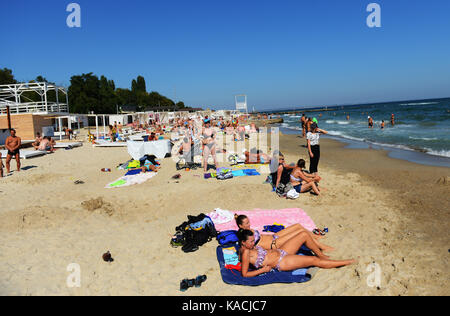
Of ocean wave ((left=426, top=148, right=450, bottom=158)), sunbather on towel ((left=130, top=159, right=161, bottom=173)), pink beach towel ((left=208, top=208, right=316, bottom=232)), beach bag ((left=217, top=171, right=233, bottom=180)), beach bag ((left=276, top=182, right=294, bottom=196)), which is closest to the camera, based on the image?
pink beach towel ((left=208, top=208, right=316, bottom=232))

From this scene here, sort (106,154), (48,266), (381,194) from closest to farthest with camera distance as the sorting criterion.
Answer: (48,266) < (381,194) < (106,154)

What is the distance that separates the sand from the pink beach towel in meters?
0.25

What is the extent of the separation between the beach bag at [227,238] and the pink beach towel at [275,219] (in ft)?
1.13

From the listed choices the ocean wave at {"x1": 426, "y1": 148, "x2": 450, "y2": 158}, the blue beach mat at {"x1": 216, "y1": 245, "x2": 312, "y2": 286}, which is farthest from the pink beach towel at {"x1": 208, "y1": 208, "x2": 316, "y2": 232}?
the ocean wave at {"x1": 426, "y1": 148, "x2": 450, "y2": 158}

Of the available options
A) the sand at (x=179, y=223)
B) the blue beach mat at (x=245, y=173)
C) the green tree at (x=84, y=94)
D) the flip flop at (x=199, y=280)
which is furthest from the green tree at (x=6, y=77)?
the flip flop at (x=199, y=280)

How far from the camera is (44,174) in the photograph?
31.7ft

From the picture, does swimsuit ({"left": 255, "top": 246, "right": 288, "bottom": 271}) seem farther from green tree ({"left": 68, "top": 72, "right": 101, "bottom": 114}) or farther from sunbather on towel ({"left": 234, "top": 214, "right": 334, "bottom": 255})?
green tree ({"left": 68, "top": 72, "right": 101, "bottom": 114})

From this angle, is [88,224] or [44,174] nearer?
[88,224]

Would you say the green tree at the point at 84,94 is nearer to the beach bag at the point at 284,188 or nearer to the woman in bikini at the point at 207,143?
the woman in bikini at the point at 207,143

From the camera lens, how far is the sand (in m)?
3.37

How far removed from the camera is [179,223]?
5.45 metres

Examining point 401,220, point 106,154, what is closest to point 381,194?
point 401,220

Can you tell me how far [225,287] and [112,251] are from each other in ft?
6.51
